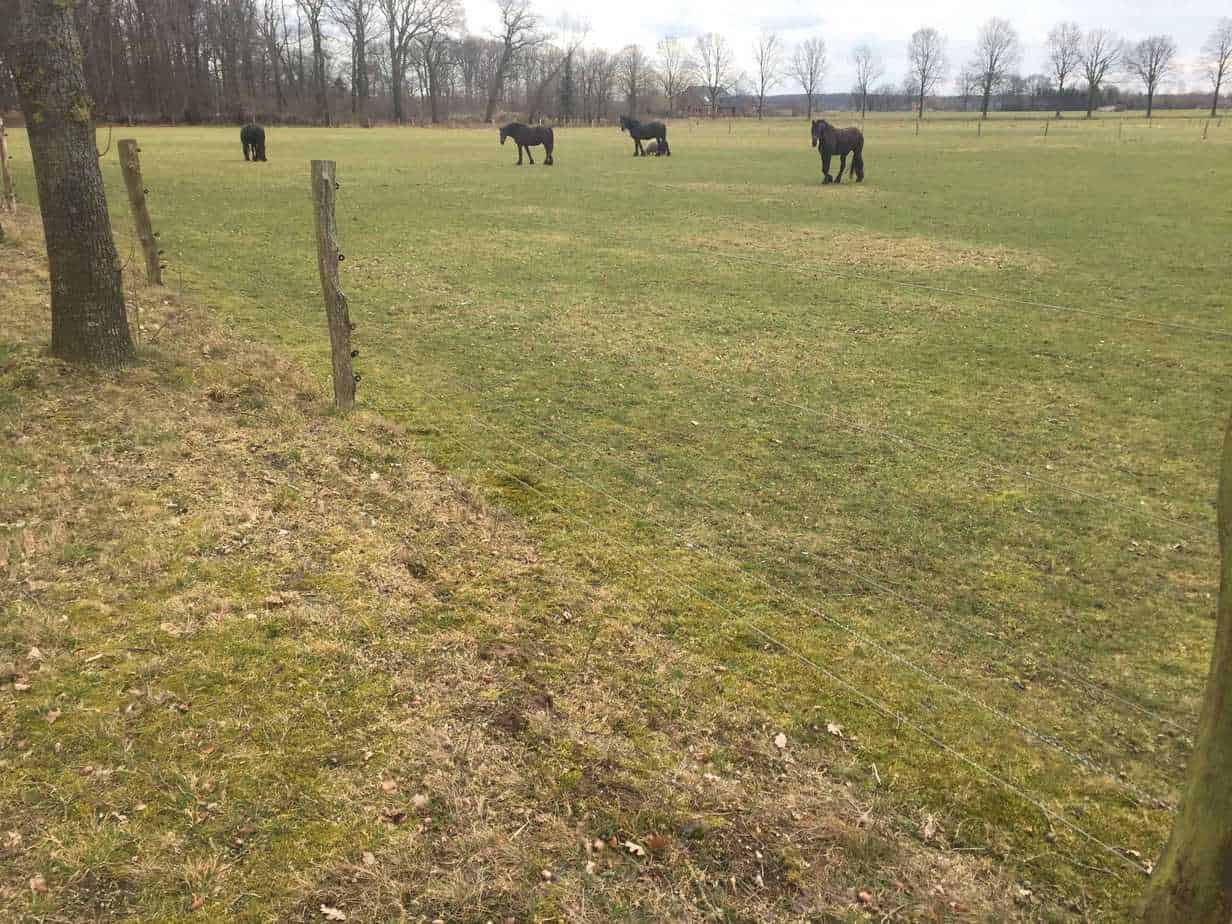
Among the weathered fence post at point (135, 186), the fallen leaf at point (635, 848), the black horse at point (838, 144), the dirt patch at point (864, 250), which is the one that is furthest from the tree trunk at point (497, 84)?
the fallen leaf at point (635, 848)

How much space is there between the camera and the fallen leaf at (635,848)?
2936 mm

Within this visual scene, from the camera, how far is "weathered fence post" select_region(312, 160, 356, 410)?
6461mm

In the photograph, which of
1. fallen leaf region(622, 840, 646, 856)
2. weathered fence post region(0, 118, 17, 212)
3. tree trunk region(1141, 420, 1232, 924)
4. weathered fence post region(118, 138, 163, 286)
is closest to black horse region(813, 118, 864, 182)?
weathered fence post region(118, 138, 163, 286)

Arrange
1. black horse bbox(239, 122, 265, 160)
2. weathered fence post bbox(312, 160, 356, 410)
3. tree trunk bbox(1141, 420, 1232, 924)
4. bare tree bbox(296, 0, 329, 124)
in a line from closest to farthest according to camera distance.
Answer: tree trunk bbox(1141, 420, 1232, 924) → weathered fence post bbox(312, 160, 356, 410) → black horse bbox(239, 122, 265, 160) → bare tree bbox(296, 0, 329, 124)

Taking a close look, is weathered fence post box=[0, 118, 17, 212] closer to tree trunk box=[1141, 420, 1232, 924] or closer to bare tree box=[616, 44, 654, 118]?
tree trunk box=[1141, 420, 1232, 924]

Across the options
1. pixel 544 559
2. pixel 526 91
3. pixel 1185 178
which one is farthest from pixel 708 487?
pixel 526 91

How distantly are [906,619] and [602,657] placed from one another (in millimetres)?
1749

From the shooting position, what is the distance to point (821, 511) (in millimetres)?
5738

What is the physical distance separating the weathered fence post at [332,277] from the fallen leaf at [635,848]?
15.9ft

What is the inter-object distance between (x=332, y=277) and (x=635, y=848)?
5.20 m

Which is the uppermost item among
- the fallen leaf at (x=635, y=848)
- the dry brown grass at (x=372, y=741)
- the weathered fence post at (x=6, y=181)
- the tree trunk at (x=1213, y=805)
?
the weathered fence post at (x=6, y=181)

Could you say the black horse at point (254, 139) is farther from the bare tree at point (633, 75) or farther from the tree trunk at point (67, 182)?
the bare tree at point (633, 75)

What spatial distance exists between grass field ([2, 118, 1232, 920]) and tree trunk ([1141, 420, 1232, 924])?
0.89m

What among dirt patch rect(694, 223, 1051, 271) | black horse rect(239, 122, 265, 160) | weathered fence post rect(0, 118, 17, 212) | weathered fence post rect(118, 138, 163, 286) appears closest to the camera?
weathered fence post rect(118, 138, 163, 286)
